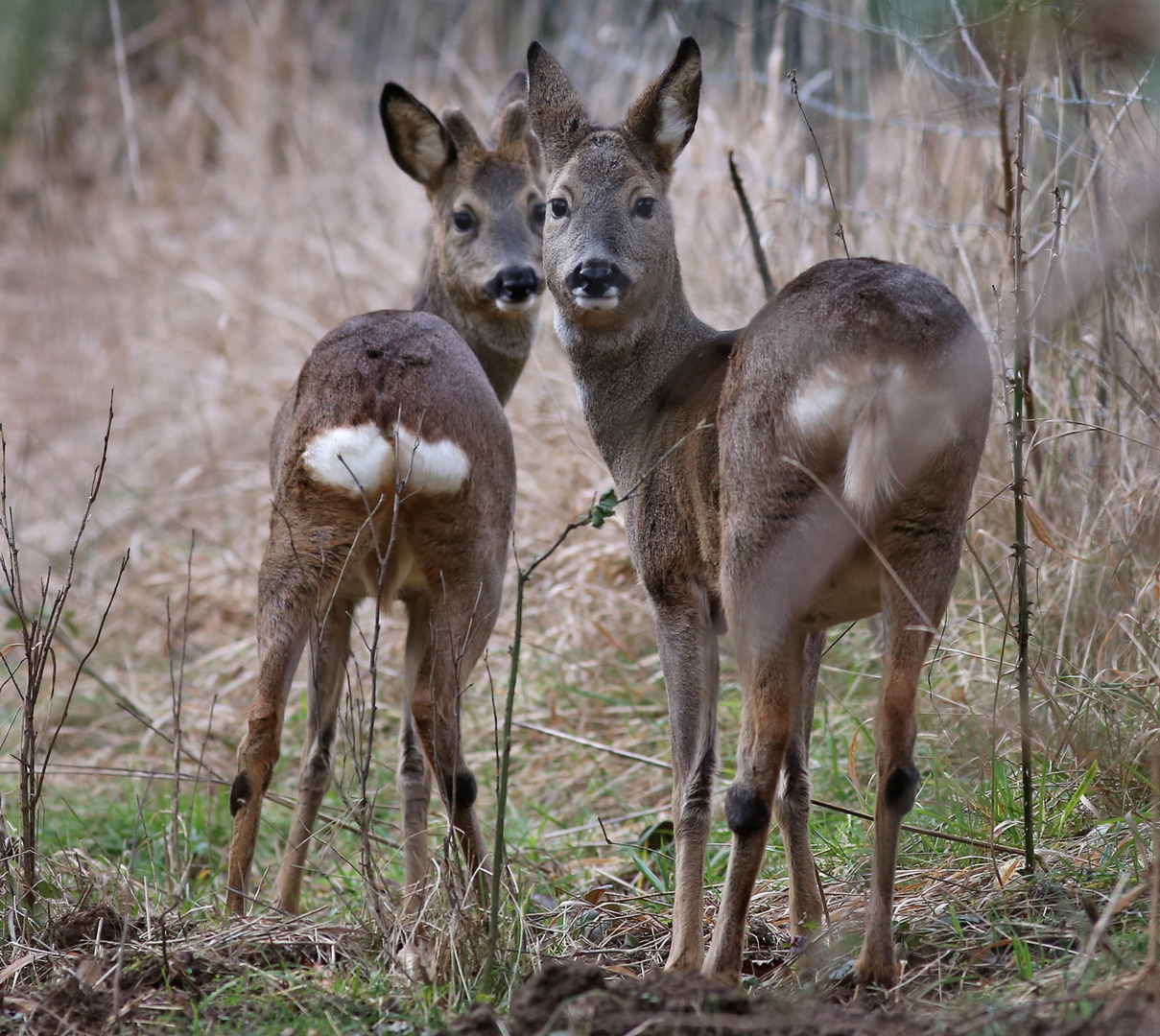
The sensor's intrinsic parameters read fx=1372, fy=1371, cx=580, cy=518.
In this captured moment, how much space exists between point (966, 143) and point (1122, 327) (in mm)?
2220

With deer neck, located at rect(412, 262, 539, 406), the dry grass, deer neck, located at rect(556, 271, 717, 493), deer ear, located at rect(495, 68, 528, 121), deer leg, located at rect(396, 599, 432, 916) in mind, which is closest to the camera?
the dry grass

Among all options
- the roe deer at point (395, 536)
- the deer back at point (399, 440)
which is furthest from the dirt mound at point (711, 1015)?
the deer back at point (399, 440)

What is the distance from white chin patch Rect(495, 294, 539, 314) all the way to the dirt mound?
3.17m

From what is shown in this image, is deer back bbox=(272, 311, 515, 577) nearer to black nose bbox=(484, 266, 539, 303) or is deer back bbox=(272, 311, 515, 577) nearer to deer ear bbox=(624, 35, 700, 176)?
deer ear bbox=(624, 35, 700, 176)

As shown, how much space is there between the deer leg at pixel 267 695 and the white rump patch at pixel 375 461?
277 mm

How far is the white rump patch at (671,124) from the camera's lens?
435cm

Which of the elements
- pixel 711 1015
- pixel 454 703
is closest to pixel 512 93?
pixel 454 703

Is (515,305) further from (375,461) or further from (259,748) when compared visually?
(259,748)

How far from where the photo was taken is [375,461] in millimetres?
3846

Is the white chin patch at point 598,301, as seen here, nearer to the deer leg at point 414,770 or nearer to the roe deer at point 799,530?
the roe deer at point 799,530

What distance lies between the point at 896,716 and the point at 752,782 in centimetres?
37

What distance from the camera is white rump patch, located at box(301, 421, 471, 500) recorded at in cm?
384

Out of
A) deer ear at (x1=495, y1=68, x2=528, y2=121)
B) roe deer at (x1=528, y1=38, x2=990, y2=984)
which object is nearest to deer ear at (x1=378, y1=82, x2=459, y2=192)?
deer ear at (x1=495, y1=68, x2=528, y2=121)

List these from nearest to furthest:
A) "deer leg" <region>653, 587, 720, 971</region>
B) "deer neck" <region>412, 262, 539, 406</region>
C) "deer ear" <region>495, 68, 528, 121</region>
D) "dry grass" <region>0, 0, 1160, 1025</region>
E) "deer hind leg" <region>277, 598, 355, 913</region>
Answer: "deer leg" <region>653, 587, 720, 971</region>
"dry grass" <region>0, 0, 1160, 1025</region>
"deer hind leg" <region>277, 598, 355, 913</region>
"deer neck" <region>412, 262, 539, 406</region>
"deer ear" <region>495, 68, 528, 121</region>
